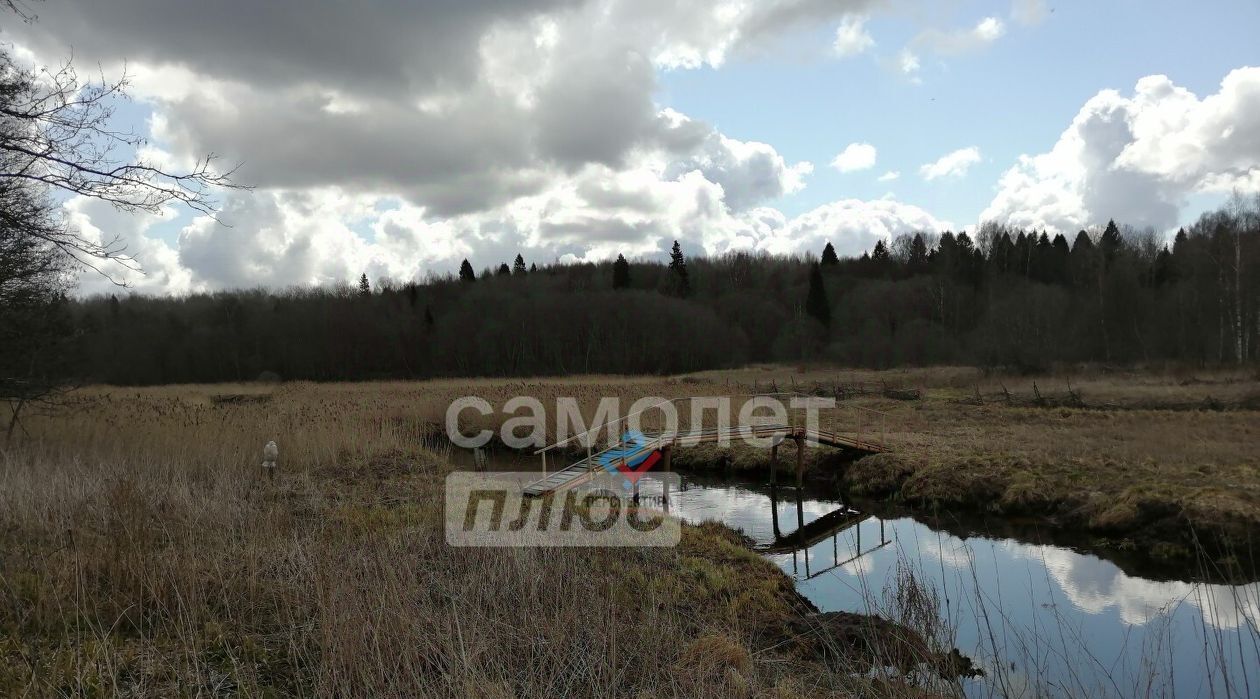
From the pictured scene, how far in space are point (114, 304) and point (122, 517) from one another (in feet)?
286

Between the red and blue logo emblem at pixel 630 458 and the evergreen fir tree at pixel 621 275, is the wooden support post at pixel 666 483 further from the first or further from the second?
the evergreen fir tree at pixel 621 275

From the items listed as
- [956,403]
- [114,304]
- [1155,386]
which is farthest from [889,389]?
[114,304]

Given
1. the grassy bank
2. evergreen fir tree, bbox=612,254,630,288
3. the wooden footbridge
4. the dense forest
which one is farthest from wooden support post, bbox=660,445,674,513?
evergreen fir tree, bbox=612,254,630,288

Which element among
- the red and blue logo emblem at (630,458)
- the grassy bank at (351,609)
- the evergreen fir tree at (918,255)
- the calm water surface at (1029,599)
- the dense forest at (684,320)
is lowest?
the calm water surface at (1029,599)

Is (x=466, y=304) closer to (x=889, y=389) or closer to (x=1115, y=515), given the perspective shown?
(x=889, y=389)

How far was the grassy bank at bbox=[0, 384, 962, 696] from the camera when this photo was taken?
163 inches

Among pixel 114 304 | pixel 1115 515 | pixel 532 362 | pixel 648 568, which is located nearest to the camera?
pixel 648 568

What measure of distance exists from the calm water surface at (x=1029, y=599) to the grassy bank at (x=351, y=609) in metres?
1.07

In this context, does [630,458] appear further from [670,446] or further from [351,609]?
[351,609]

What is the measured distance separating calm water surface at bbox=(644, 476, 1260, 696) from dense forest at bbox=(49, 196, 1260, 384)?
32.8m

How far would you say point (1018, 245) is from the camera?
67.6m

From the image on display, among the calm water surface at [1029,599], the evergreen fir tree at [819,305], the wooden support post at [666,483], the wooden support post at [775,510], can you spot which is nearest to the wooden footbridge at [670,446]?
the wooden support post at [666,483]

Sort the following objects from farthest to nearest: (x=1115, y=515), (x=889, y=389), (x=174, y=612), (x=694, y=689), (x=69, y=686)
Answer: (x=889, y=389), (x=1115, y=515), (x=174, y=612), (x=694, y=689), (x=69, y=686)

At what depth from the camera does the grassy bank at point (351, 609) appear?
4.14 metres
